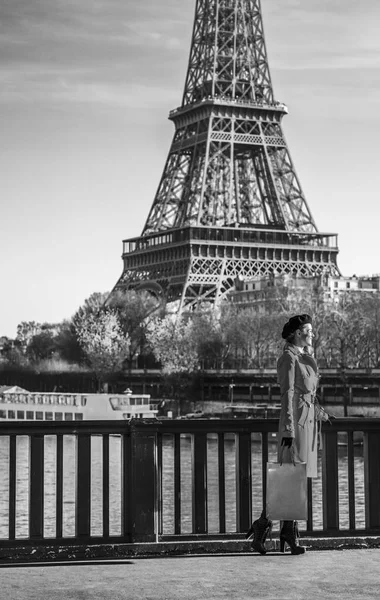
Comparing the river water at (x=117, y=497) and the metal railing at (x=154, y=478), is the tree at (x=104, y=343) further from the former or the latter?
the metal railing at (x=154, y=478)

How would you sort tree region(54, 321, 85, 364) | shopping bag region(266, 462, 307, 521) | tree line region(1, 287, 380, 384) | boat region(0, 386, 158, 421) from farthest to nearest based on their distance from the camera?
tree region(54, 321, 85, 364)
tree line region(1, 287, 380, 384)
boat region(0, 386, 158, 421)
shopping bag region(266, 462, 307, 521)

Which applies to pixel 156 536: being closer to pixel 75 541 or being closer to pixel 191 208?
pixel 75 541

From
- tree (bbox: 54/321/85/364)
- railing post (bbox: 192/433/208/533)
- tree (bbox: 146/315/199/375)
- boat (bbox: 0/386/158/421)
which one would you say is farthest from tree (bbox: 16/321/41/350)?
railing post (bbox: 192/433/208/533)

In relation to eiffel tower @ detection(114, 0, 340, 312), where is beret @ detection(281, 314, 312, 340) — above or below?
below

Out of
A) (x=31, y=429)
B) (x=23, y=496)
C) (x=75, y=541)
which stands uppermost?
(x=31, y=429)

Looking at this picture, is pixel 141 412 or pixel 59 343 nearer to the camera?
pixel 141 412

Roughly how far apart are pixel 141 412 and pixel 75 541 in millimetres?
49439

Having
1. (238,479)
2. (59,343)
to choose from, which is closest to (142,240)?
(59,343)

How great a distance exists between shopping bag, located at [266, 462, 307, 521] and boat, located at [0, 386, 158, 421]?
153 ft

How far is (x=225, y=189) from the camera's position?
91625mm

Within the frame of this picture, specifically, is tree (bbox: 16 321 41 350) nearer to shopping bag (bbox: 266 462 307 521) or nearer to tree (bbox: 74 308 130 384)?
tree (bbox: 74 308 130 384)

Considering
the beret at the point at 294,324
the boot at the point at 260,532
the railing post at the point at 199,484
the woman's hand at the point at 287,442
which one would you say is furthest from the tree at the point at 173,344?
the woman's hand at the point at 287,442

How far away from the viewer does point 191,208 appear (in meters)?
89.9

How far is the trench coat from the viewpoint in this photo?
8305mm
